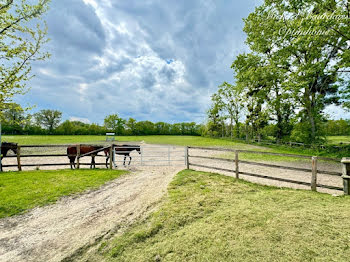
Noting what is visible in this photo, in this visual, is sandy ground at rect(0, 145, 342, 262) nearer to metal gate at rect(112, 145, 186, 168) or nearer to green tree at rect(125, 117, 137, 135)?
metal gate at rect(112, 145, 186, 168)

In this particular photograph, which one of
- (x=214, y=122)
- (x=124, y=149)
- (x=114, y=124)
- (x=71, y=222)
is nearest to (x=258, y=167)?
(x=124, y=149)

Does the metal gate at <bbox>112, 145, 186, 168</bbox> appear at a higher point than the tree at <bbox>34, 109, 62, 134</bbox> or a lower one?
lower

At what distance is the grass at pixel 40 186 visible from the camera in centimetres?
439

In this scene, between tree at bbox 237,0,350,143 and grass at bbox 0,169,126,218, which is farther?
tree at bbox 237,0,350,143

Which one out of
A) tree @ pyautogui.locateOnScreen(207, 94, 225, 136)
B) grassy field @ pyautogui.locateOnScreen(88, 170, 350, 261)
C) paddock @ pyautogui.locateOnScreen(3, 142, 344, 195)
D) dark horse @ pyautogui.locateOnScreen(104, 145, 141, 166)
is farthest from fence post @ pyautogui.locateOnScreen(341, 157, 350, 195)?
tree @ pyautogui.locateOnScreen(207, 94, 225, 136)

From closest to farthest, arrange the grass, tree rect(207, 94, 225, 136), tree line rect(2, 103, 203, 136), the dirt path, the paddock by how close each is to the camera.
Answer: the dirt path < the grass < the paddock < tree rect(207, 94, 225, 136) < tree line rect(2, 103, 203, 136)

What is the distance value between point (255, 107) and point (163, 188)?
27.7 metres

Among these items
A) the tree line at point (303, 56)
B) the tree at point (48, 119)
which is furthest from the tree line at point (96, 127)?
the tree line at point (303, 56)

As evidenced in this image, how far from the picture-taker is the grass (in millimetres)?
4391

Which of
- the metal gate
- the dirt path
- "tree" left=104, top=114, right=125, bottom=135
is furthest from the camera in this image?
"tree" left=104, top=114, right=125, bottom=135

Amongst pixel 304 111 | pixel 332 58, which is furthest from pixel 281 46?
pixel 304 111

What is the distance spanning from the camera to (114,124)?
70.2 meters

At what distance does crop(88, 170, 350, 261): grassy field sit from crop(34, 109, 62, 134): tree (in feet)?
247

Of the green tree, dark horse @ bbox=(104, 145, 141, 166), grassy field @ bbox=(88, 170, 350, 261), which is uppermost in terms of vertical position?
the green tree
